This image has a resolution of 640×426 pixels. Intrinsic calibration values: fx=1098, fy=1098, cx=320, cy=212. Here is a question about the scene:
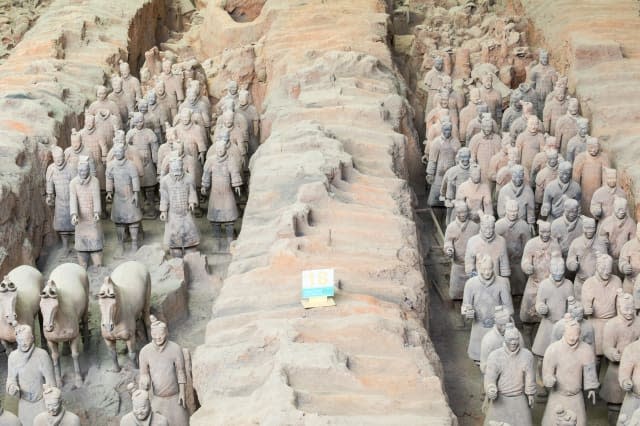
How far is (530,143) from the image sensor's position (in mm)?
11461

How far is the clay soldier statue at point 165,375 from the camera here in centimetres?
815

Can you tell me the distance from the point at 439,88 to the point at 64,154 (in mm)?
4780

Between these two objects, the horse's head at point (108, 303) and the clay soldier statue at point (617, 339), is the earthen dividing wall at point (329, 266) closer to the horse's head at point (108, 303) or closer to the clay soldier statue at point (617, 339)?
the horse's head at point (108, 303)

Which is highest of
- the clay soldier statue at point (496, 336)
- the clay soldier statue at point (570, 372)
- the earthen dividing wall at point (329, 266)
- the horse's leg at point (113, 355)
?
the earthen dividing wall at point (329, 266)

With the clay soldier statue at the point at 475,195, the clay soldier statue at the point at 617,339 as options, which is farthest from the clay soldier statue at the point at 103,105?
the clay soldier statue at the point at 617,339

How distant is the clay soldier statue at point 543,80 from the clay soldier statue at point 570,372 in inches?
233

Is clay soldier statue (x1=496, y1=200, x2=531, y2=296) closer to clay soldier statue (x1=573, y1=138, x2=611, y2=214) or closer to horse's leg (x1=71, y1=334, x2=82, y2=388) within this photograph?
clay soldier statue (x1=573, y1=138, x2=611, y2=214)

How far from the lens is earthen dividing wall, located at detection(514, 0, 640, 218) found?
1149cm

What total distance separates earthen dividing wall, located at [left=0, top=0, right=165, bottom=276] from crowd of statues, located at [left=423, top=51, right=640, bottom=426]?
13.5ft

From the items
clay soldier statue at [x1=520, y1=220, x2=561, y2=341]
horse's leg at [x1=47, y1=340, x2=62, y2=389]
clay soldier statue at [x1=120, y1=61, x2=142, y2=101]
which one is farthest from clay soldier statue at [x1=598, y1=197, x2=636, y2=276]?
clay soldier statue at [x1=120, y1=61, x2=142, y2=101]

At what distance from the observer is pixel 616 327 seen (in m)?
8.31

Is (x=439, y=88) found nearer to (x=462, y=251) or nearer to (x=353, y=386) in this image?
(x=462, y=251)

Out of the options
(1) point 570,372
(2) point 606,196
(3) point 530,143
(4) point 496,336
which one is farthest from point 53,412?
(3) point 530,143

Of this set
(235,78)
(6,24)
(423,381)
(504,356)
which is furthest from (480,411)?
(6,24)
